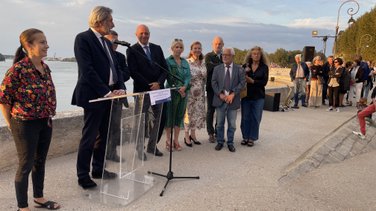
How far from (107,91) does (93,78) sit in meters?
0.20

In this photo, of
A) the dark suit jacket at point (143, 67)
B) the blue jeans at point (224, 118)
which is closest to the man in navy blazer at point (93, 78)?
the dark suit jacket at point (143, 67)

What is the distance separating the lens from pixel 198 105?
17.6 ft

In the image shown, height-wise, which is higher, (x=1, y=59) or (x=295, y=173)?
(x=1, y=59)

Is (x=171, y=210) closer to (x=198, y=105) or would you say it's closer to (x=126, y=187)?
(x=126, y=187)

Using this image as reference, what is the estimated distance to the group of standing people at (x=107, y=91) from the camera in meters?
2.68

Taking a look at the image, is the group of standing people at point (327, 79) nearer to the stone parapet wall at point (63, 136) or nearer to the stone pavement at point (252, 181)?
the stone pavement at point (252, 181)

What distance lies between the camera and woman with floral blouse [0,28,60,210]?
2631 millimetres

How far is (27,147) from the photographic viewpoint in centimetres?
269

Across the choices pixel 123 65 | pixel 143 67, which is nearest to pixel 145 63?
pixel 143 67

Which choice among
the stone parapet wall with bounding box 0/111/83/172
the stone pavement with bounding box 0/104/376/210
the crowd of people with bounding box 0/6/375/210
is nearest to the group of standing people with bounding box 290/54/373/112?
the crowd of people with bounding box 0/6/375/210

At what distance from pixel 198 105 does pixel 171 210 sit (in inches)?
100

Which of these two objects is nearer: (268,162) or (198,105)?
(268,162)

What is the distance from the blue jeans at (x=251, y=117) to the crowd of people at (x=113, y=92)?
2 centimetres

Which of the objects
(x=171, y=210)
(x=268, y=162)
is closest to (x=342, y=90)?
(x=268, y=162)
